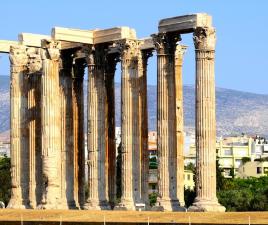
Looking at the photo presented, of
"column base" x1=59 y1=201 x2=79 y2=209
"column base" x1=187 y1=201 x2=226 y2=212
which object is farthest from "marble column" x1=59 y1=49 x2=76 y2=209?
"column base" x1=187 y1=201 x2=226 y2=212

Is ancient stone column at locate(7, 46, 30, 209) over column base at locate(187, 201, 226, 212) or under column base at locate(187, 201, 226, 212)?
over

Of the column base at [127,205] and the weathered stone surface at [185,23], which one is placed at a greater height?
the weathered stone surface at [185,23]

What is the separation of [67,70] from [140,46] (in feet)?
25.9

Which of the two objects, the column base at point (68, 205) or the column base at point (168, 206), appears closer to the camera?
the column base at point (168, 206)

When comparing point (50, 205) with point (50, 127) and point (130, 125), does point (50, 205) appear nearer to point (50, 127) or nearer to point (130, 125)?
point (50, 127)

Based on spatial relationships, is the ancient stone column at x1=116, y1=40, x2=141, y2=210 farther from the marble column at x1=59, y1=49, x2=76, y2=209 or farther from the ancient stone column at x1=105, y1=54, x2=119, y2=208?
the marble column at x1=59, y1=49, x2=76, y2=209

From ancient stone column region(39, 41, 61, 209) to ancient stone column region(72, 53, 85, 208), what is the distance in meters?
5.33

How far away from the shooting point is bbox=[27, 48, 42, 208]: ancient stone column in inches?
3716

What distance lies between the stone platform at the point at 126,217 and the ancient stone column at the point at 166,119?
14.0 ft

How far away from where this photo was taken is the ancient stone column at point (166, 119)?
83500mm

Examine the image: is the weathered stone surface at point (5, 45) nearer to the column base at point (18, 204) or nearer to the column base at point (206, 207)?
the column base at point (18, 204)

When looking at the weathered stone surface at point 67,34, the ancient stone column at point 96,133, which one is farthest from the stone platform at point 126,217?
the weathered stone surface at point 67,34

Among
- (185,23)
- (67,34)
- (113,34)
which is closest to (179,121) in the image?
(113,34)

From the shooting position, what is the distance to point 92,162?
297 ft
